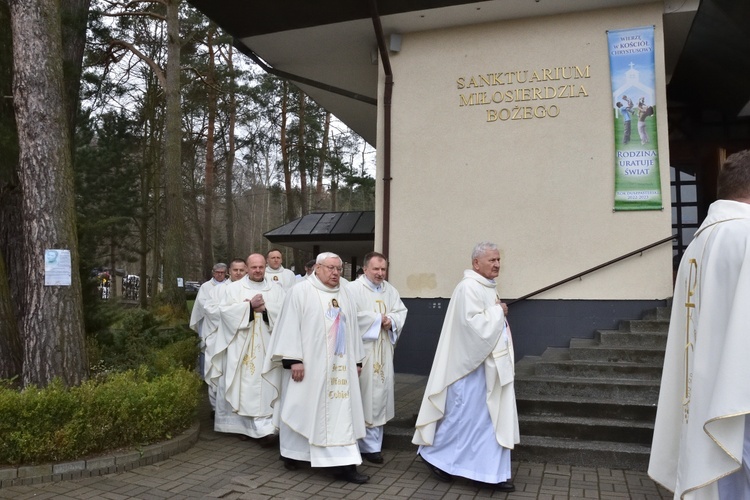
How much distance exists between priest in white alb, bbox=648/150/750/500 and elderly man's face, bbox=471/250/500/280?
204 cm

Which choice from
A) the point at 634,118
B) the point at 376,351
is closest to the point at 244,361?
the point at 376,351

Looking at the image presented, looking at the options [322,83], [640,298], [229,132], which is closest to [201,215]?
[229,132]

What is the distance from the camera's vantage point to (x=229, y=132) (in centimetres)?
2591

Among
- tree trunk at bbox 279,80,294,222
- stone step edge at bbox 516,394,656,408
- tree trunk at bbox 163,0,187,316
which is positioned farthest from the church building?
tree trunk at bbox 279,80,294,222

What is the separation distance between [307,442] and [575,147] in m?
5.03

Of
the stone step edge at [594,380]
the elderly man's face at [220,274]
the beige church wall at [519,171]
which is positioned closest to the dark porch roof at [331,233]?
the elderly man's face at [220,274]

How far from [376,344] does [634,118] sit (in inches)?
172

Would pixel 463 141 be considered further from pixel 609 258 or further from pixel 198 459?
pixel 198 459

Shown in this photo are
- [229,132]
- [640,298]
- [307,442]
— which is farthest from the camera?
[229,132]

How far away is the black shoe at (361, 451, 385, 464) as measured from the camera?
222 inches

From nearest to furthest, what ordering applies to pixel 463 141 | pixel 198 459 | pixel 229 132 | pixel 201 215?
pixel 198 459 < pixel 463 141 < pixel 229 132 < pixel 201 215

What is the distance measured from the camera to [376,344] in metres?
6.11

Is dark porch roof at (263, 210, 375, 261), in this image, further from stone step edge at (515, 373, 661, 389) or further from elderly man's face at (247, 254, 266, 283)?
stone step edge at (515, 373, 661, 389)

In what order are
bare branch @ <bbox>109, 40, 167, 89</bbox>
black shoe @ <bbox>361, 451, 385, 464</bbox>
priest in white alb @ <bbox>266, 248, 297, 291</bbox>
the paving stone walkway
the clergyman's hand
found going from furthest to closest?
1. bare branch @ <bbox>109, 40, 167, 89</bbox>
2. priest in white alb @ <bbox>266, 248, 297, 291</bbox>
3. black shoe @ <bbox>361, 451, 385, 464</bbox>
4. the clergyman's hand
5. the paving stone walkway
